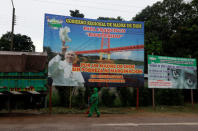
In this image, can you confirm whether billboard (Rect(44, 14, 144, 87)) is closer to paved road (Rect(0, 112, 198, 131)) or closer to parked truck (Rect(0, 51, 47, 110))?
parked truck (Rect(0, 51, 47, 110))

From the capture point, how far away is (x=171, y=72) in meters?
13.4

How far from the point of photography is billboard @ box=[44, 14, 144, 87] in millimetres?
11484

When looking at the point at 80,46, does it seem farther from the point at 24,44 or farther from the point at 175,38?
the point at 24,44

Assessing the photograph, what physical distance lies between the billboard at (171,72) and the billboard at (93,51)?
985mm

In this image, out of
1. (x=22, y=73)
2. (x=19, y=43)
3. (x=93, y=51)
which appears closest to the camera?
(x=22, y=73)

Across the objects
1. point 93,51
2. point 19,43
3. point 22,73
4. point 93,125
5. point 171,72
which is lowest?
point 93,125

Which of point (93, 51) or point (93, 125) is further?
point (93, 51)

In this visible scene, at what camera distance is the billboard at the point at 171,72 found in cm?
1294

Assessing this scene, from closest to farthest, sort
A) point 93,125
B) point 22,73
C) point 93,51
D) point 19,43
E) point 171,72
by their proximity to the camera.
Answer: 1. point 93,125
2. point 22,73
3. point 93,51
4. point 171,72
5. point 19,43

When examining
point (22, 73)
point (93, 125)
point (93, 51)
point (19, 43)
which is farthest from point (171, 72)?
point (19, 43)

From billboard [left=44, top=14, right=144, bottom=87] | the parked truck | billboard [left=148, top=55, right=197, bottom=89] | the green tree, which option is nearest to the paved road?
the parked truck

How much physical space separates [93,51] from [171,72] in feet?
17.9

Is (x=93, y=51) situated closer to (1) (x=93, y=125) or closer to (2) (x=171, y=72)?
(2) (x=171, y=72)

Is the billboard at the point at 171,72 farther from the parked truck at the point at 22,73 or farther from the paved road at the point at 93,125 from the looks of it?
the parked truck at the point at 22,73
